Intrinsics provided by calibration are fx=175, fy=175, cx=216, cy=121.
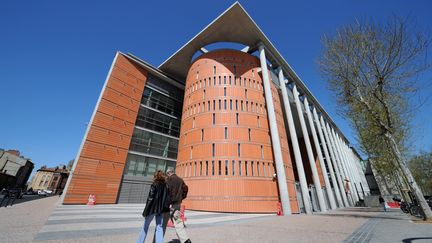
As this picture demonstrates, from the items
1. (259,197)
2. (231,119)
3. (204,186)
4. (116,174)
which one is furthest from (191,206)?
(116,174)

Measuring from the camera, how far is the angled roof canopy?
75.3ft

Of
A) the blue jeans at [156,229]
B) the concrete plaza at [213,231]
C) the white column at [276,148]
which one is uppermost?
the white column at [276,148]

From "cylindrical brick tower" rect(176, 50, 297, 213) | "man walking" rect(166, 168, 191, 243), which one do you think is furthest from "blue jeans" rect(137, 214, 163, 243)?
"cylindrical brick tower" rect(176, 50, 297, 213)

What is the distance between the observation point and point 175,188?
4.55m

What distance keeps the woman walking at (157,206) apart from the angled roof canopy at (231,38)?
78.2 ft

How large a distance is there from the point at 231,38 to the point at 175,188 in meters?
25.7

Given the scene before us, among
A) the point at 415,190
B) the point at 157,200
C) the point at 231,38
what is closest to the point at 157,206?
the point at 157,200

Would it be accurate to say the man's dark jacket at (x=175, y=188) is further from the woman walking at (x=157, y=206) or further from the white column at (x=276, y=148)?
the white column at (x=276, y=148)

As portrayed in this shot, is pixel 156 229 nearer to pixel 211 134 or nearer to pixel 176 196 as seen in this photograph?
pixel 176 196

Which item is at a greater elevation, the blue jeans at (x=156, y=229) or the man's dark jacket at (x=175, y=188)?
the man's dark jacket at (x=175, y=188)

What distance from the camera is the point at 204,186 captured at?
17.2m

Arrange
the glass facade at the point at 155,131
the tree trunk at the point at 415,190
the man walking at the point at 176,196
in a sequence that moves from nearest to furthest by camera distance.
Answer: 1. the man walking at the point at 176,196
2. the tree trunk at the point at 415,190
3. the glass facade at the point at 155,131

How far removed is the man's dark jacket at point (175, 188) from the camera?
4489mm

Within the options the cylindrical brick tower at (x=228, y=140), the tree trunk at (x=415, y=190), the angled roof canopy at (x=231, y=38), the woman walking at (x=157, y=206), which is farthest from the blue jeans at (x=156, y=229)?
the angled roof canopy at (x=231, y=38)
